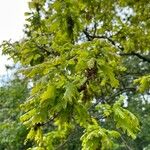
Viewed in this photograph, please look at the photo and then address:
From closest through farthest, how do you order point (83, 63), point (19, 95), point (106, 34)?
point (83, 63)
point (106, 34)
point (19, 95)

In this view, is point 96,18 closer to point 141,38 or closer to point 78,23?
point 141,38

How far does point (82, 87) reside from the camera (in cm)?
394

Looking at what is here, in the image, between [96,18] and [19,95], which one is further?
[19,95]

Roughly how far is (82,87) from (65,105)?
0.39 meters

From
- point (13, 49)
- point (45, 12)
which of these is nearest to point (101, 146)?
point (13, 49)

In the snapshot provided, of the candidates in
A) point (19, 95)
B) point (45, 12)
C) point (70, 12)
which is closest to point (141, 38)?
point (45, 12)

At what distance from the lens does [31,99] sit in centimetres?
378

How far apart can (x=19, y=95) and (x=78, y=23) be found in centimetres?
1315

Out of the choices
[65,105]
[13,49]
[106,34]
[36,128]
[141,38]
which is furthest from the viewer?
[106,34]

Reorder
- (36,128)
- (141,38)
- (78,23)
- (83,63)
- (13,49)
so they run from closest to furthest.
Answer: (83,63) → (36,128) → (78,23) → (13,49) → (141,38)

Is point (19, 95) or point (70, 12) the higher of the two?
point (19, 95)

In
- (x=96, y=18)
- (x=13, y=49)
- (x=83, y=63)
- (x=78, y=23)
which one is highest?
(x=96, y=18)

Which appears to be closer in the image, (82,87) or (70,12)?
(82,87)

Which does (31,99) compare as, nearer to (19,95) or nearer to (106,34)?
(106,34)
